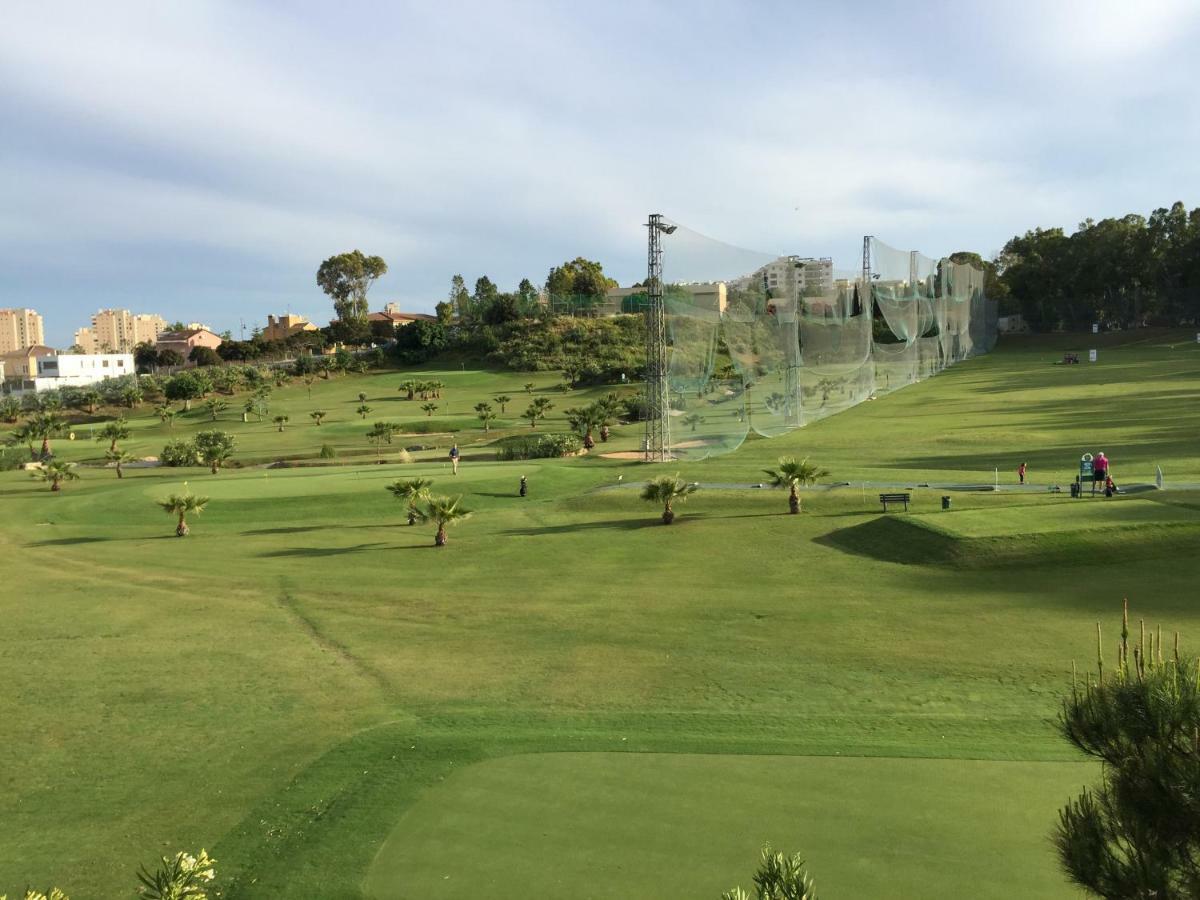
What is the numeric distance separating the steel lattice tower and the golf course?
4762 mm

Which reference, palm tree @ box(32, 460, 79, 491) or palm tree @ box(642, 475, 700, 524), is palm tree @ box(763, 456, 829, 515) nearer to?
palm tree @ box(642, 475, 700, 524)

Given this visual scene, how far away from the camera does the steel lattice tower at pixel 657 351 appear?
133 feet

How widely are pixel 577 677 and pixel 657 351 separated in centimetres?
2709

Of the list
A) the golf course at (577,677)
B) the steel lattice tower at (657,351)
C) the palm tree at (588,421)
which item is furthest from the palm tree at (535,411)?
the golf course at (577,677)

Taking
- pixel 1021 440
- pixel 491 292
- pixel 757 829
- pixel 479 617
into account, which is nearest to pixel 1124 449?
pixel 1021 440

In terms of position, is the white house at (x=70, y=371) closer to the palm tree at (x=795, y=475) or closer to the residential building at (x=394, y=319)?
the residential building at (x=394, y=319)

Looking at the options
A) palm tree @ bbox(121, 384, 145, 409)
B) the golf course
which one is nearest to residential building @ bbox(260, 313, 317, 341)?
palm tree @ bbox(121, 384, 145, 409)

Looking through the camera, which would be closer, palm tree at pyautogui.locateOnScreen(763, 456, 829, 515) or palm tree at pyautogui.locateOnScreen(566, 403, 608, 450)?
palm tree at pyautogui.locateOnScreen(763, 456, 829, 515)

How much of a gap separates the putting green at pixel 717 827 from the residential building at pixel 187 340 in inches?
5622

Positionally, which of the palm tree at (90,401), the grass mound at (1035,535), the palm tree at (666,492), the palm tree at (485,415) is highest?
the palm tree at (90,401)

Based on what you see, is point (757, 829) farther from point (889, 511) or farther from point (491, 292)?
point (491, 292)

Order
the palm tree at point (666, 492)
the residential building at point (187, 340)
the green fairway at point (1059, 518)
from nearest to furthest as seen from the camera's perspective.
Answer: the green fairway at point (1059, 518) → the palm tree at point (666, 492) → the residential building at point (187, 340)

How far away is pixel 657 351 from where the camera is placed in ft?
139

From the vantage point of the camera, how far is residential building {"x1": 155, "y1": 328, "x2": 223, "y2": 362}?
479 ft
